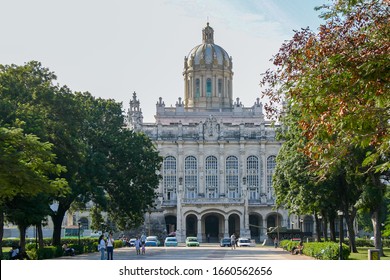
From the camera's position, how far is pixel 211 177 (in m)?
100

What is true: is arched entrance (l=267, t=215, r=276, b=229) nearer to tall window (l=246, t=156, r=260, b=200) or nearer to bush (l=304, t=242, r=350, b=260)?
tall window (l=246, t=156, r=260, b=200)

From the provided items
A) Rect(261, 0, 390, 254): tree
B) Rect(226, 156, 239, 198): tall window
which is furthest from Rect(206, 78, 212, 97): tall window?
Rect(261, 0, 390, 254): tree

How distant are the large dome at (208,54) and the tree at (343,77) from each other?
9016 centimetres

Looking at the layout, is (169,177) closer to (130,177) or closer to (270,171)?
(270,171)

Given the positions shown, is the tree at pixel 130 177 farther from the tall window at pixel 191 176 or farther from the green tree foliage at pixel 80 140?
the tall window at pixel 191 176

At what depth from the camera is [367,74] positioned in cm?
1716

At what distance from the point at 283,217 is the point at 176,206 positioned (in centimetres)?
1419

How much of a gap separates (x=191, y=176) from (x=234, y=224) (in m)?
9.98

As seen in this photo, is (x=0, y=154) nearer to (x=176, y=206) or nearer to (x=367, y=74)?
(x=367, y=74)

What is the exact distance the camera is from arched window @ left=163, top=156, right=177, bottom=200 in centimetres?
9772

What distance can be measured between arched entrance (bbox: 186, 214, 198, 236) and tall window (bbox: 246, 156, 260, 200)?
824 cm

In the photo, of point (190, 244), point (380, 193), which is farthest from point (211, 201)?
point (380, 193)

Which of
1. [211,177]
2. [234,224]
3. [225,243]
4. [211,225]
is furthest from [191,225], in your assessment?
[225,243]

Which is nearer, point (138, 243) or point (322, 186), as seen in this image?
point (322, 186)
